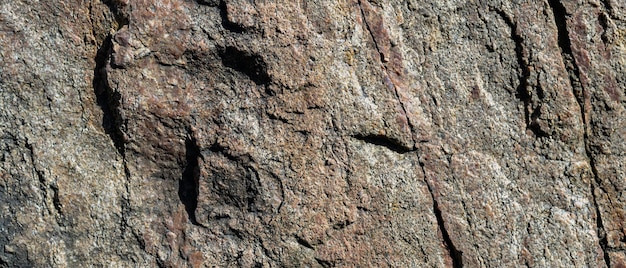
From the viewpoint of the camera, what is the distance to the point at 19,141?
1.95 meters

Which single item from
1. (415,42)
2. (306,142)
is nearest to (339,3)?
(415,42)

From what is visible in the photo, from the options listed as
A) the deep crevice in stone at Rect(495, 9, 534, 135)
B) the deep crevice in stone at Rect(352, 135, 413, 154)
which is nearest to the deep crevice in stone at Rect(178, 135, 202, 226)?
the deep crevice in stone at Rect(352, 135, 413, 154)

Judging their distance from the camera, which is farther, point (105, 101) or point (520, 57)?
point (520, 57)

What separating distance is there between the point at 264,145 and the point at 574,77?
1081 millimetres

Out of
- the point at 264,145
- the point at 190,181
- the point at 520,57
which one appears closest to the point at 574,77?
the point at 520,57

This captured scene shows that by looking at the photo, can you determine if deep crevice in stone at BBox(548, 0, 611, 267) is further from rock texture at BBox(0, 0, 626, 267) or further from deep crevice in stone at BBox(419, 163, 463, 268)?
deep crevice in stone at BBox(419, 163, 463, 268)

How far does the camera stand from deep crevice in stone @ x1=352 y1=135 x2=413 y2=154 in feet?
6.87

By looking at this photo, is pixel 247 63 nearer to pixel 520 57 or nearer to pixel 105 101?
Result: pixel 105 101

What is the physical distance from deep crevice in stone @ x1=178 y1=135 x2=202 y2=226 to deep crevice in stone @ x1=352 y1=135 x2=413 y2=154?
488 mm

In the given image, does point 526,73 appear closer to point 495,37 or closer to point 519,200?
point 495,37

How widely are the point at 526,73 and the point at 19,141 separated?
1.61m

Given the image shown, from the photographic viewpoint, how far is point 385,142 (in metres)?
2.12

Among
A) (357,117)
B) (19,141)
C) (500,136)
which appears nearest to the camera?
(19,141)

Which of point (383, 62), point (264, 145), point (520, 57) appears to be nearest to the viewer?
point (264, 145)
